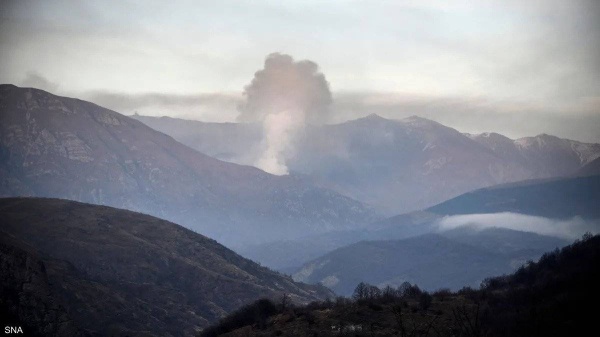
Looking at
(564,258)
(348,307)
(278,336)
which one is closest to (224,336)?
(278,336)

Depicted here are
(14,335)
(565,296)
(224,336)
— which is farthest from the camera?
(14,335)

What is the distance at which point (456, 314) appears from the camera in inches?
4289

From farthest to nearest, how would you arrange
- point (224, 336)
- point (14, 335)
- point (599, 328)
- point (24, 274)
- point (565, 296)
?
point (24, 274)
point (14, 335)
point (224, 336)
point (565, 296)
point (599, 328)

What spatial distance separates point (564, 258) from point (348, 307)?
253 feet

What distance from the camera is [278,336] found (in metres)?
119

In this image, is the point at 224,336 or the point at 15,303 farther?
the point at 15,303

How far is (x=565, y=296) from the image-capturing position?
11875 centimetres

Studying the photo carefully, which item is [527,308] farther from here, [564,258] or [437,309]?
[564,258]

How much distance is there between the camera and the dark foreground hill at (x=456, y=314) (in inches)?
3954

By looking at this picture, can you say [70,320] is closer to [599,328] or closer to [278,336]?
[278,336]

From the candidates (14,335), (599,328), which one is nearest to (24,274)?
(14,335)

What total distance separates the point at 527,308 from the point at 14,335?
102194 mm

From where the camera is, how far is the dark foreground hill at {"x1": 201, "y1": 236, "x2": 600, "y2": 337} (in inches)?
3954

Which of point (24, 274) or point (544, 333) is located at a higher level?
point (24, 274)
